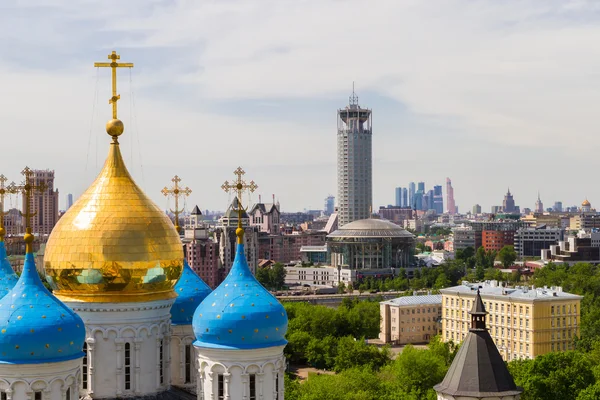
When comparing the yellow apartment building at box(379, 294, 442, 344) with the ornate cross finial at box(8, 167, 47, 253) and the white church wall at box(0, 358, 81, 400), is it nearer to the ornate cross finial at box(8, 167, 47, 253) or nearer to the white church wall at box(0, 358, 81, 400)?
the ornate cross finial at box(8, 167, 47, 253)

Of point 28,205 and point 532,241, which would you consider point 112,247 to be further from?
point 532,241

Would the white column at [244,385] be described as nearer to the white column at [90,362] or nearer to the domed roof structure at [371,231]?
the white column at [90,362]

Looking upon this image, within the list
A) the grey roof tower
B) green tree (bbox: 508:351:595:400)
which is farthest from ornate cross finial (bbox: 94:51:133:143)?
green tree (bbox: 508:351:595:400)

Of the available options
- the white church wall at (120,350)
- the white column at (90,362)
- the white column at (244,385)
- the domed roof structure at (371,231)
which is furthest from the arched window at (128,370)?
the domed roof structure at (371,231)

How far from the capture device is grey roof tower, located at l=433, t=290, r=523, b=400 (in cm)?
2711

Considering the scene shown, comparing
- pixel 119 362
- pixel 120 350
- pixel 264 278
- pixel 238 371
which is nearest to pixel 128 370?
pixel 119 362

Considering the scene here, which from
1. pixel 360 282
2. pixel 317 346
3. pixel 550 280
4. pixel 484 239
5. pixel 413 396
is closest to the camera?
pixel 413 396

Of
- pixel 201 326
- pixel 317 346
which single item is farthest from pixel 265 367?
pixel 317 346

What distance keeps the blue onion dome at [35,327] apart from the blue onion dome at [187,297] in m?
5.42

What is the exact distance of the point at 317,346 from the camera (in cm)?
6600

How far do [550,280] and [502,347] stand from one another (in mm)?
32068

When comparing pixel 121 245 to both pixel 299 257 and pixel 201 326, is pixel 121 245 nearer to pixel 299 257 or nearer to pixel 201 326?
pixel 201 326

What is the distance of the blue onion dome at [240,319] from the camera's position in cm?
2558

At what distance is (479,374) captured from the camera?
2723cm
